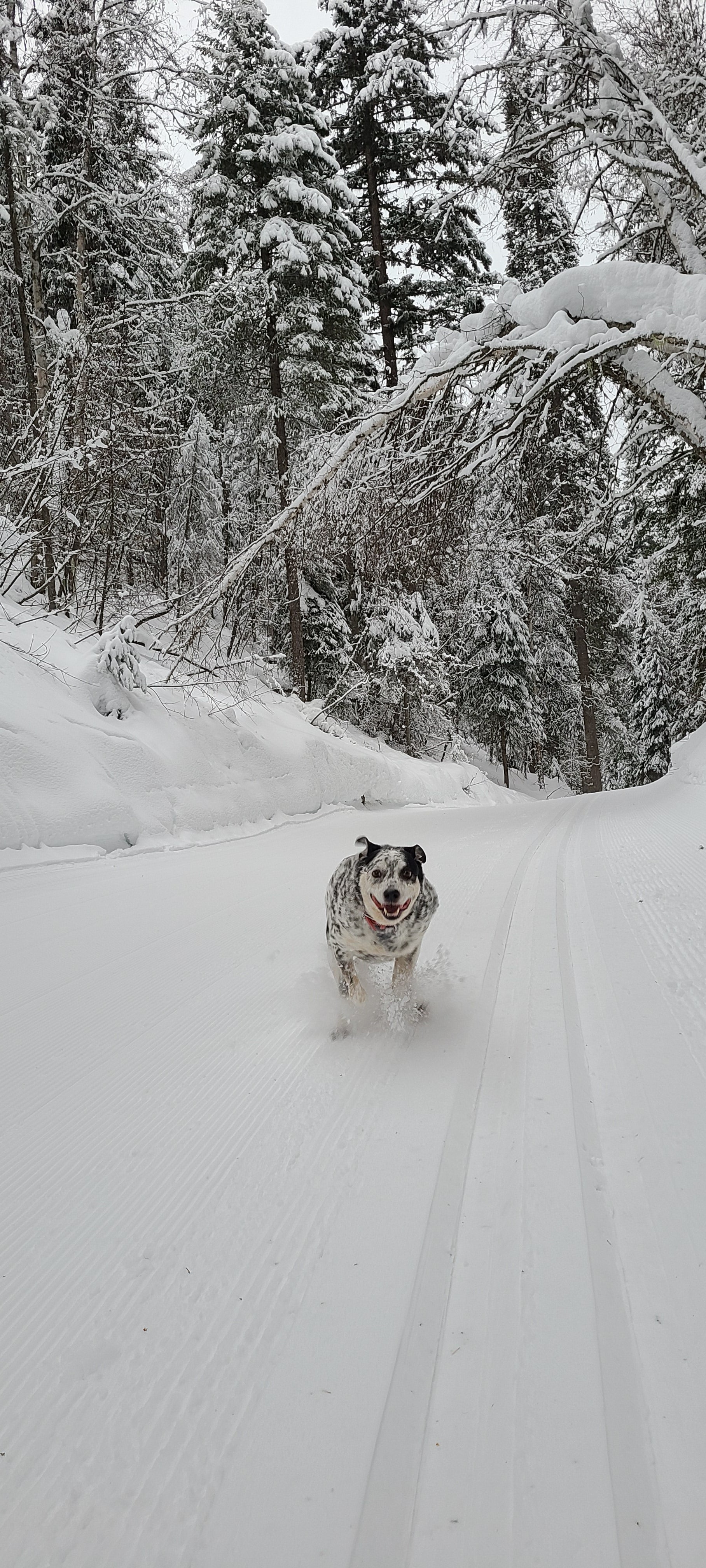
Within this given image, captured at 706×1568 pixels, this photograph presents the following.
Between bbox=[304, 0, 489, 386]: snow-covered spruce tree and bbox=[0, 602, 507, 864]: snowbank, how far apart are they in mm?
8767

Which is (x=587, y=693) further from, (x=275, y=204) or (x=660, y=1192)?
(x=660, y=1192)

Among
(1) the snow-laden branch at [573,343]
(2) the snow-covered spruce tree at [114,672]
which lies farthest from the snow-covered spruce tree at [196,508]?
(1) the snow-laden branch at [573,343]

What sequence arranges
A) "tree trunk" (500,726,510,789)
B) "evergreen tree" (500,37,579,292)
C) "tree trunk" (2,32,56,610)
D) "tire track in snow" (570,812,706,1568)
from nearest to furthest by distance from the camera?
1. "tire track in snow" (570,812,706,1568)
2. "evergreen tree" (500,37,579,292)
3. "tree trunk" (2,32,56,610)
4. "tree trunk" (500,726,510,789)

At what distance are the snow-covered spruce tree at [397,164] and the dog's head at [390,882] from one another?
13.6 metres

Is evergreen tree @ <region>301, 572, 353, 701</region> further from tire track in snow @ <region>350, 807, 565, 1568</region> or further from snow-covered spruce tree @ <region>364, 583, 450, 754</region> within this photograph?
tire track in snow @ <region>350, 807, 565, 1568</region>

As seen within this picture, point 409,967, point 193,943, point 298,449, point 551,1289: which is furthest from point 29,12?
point 551,1289

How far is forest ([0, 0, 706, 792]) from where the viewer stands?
7270mm

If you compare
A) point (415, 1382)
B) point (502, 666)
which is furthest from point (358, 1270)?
point (502, 666)

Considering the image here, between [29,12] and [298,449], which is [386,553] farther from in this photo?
[29,12]

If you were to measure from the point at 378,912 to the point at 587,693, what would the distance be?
2590 centimetres

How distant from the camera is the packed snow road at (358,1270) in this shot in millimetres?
1329

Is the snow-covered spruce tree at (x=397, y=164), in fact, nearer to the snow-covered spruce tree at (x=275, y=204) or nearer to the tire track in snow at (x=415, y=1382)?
the snow-covered spruce tree at (x=275, y=204)

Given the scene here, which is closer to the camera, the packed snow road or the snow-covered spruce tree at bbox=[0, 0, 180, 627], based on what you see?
the packed snow road

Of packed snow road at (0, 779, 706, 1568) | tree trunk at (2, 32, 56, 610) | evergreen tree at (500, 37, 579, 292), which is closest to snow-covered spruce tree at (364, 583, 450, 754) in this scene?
tree trunk at (2, 32, 56, 610)
